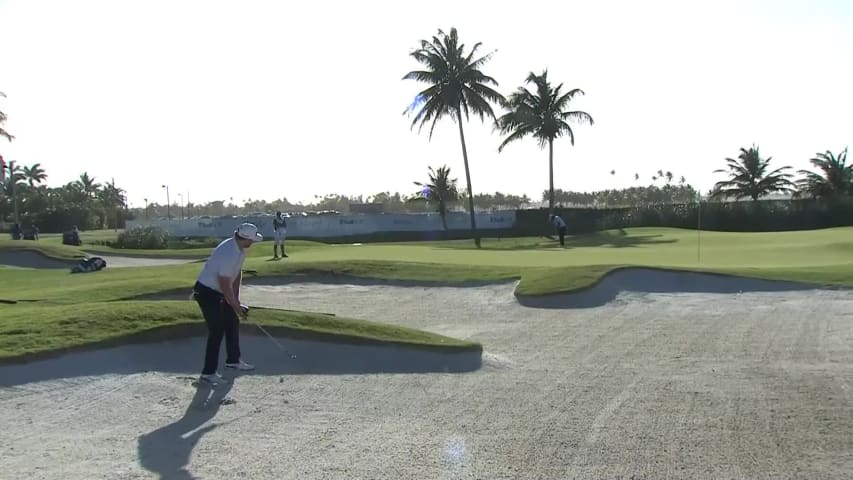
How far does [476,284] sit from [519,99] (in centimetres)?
4264

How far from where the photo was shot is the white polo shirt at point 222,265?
332 inches

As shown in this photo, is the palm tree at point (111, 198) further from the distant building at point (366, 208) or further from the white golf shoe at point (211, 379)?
the white golf shoe at point (211, 379)

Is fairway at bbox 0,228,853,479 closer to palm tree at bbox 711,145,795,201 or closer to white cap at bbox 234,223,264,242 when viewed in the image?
white cap at bbox 234,223,264,242

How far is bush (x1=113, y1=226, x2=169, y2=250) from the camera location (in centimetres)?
4734

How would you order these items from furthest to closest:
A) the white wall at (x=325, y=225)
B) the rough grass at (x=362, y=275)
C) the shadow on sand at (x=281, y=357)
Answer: the white wall at (x=325, y=225), the rough grass at (x=362, y=275), the shadow on sand at (x=281, y=357)

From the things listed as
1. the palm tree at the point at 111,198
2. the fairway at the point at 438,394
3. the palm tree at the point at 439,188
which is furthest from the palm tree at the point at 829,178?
the palm tree at the point at 111,198

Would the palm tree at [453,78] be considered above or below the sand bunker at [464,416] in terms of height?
above

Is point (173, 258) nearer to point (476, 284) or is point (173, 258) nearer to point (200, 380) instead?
point (476, 284)

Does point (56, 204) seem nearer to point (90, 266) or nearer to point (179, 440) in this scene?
point (90, 266)

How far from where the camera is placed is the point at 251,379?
8859mm

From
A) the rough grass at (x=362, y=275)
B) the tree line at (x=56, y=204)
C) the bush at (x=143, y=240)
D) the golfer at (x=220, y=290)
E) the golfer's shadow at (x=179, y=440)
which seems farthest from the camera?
the tree line at (x=56, y=204)

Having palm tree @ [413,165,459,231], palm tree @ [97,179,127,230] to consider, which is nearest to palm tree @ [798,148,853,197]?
palm tree @ [413,165,459,231]

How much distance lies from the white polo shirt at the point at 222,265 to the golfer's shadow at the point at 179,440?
1.17m

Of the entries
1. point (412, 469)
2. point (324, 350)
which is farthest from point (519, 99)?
point (412, 469)
